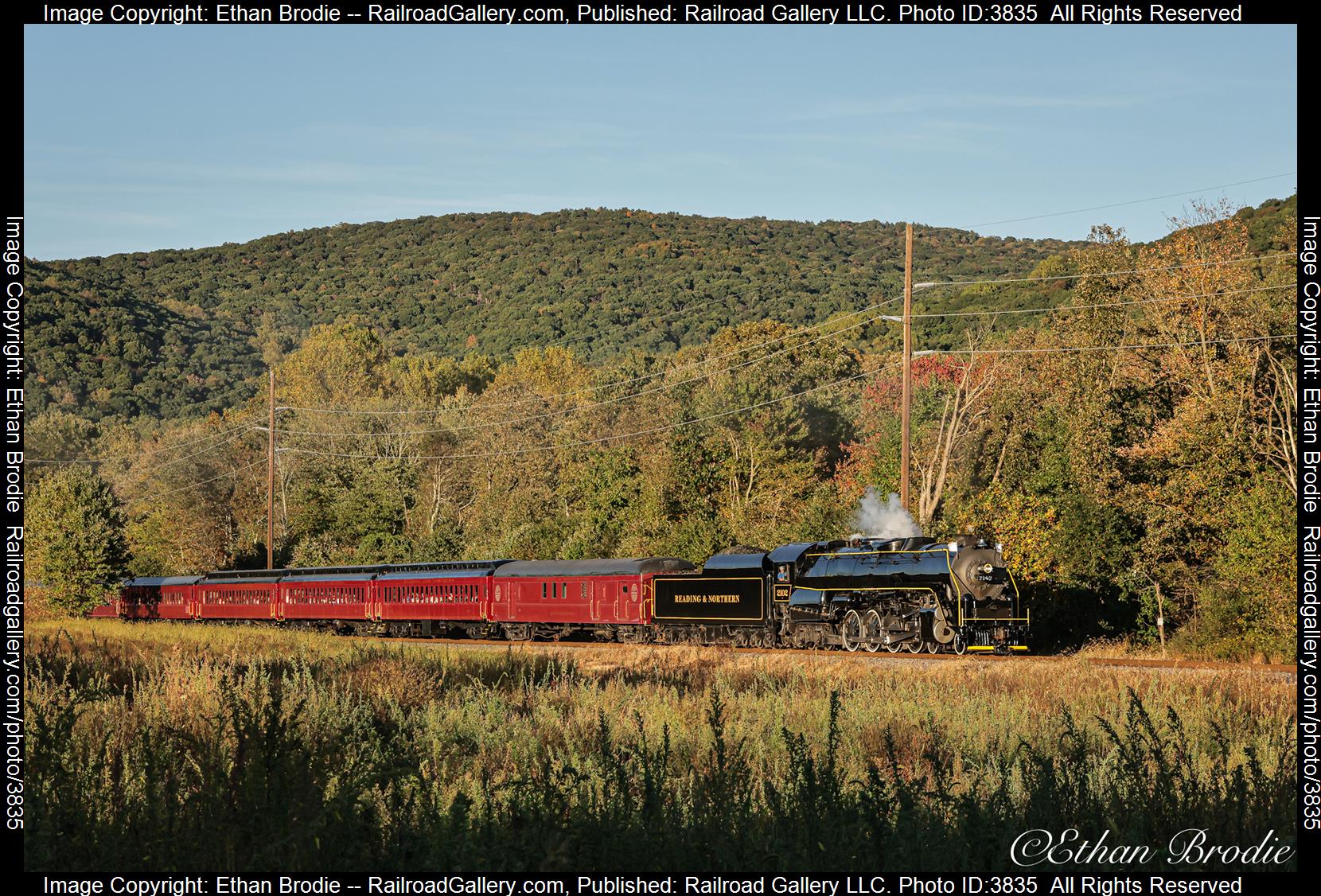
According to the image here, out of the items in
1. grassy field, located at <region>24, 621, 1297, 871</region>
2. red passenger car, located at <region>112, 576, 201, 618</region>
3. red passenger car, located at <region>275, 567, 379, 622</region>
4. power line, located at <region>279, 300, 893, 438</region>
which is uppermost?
power line, located at <region>279, 300, 893, 438</region>

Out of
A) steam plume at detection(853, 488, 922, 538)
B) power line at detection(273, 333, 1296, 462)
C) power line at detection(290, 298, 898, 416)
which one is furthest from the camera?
power line at detection(290, 298, 898, 416)

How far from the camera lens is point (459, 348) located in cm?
19288

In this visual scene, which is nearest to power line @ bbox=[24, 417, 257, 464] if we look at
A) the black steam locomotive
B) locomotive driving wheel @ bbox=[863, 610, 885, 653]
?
the black steam locomotive

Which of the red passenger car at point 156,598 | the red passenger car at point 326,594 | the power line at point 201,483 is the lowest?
the red passenger car at point 156,598

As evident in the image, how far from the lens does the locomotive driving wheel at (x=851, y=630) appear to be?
34062mm

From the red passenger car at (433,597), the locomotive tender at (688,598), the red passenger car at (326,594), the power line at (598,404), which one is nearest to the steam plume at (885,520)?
the locomotive tender at (688,598)

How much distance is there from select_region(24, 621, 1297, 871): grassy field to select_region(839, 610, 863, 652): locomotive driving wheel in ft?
37.7

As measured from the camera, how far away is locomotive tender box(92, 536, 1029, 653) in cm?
3172

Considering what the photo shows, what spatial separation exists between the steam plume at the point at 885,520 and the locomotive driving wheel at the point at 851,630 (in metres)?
2.36

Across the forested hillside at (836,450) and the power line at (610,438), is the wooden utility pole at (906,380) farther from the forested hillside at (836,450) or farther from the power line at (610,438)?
the power line at (610,438)

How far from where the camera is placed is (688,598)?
3919cm

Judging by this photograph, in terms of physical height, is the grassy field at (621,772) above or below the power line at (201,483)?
below

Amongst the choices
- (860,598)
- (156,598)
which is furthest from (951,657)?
(156,598)
